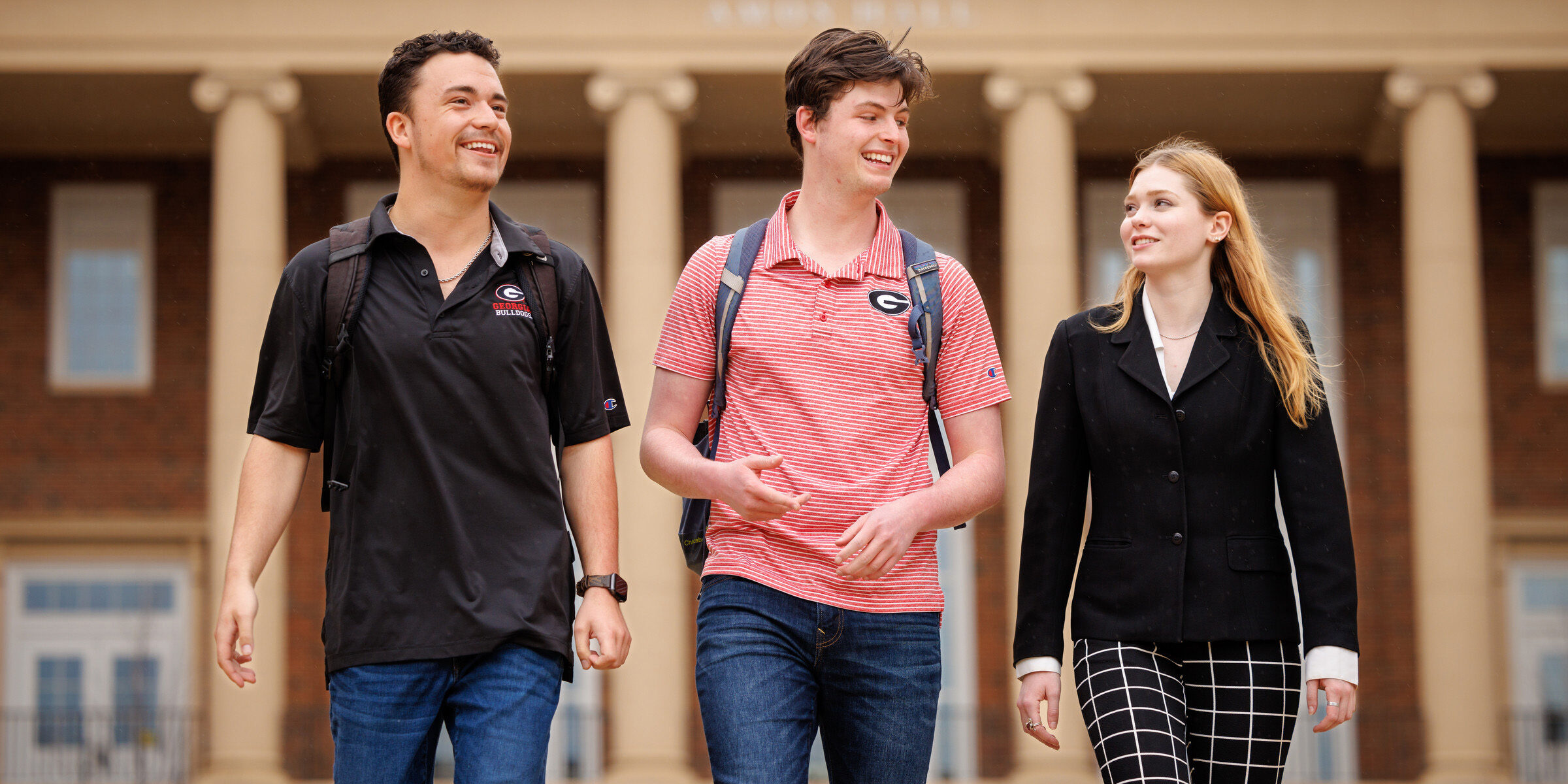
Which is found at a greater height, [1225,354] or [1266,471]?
[1225,354]

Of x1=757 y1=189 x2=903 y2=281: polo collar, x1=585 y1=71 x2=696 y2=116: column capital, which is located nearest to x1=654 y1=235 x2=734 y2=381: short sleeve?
x1=757 y1=189 x2=903 y2=281: polo collar

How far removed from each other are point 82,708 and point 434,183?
16.6 meters

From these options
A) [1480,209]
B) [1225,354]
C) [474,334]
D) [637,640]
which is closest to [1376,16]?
[1480,209]

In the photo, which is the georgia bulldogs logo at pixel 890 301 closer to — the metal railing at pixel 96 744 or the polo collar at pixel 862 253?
the polo collar at pixel 862 253

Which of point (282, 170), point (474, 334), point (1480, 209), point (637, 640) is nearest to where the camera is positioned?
point (474, 334)

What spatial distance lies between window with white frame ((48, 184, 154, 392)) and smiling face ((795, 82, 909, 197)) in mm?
17405

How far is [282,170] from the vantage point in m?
16.9

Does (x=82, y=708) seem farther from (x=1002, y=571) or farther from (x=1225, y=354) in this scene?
(x=1225, y=354)

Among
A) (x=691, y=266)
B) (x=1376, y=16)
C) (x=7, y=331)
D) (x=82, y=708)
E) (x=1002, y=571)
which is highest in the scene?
(x=1376, y=16)

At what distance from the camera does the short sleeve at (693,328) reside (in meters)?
4.09

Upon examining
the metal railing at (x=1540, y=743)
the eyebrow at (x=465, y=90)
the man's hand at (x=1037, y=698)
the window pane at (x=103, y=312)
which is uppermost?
the window pane at (x=103, y=312)

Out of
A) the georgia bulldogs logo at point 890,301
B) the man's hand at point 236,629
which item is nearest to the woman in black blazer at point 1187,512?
the georgia bulldogs logo at point 890,301

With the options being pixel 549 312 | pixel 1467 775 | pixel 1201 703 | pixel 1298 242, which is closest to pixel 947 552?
pixel 1298 242

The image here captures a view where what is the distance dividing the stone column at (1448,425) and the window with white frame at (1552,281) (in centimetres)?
387
